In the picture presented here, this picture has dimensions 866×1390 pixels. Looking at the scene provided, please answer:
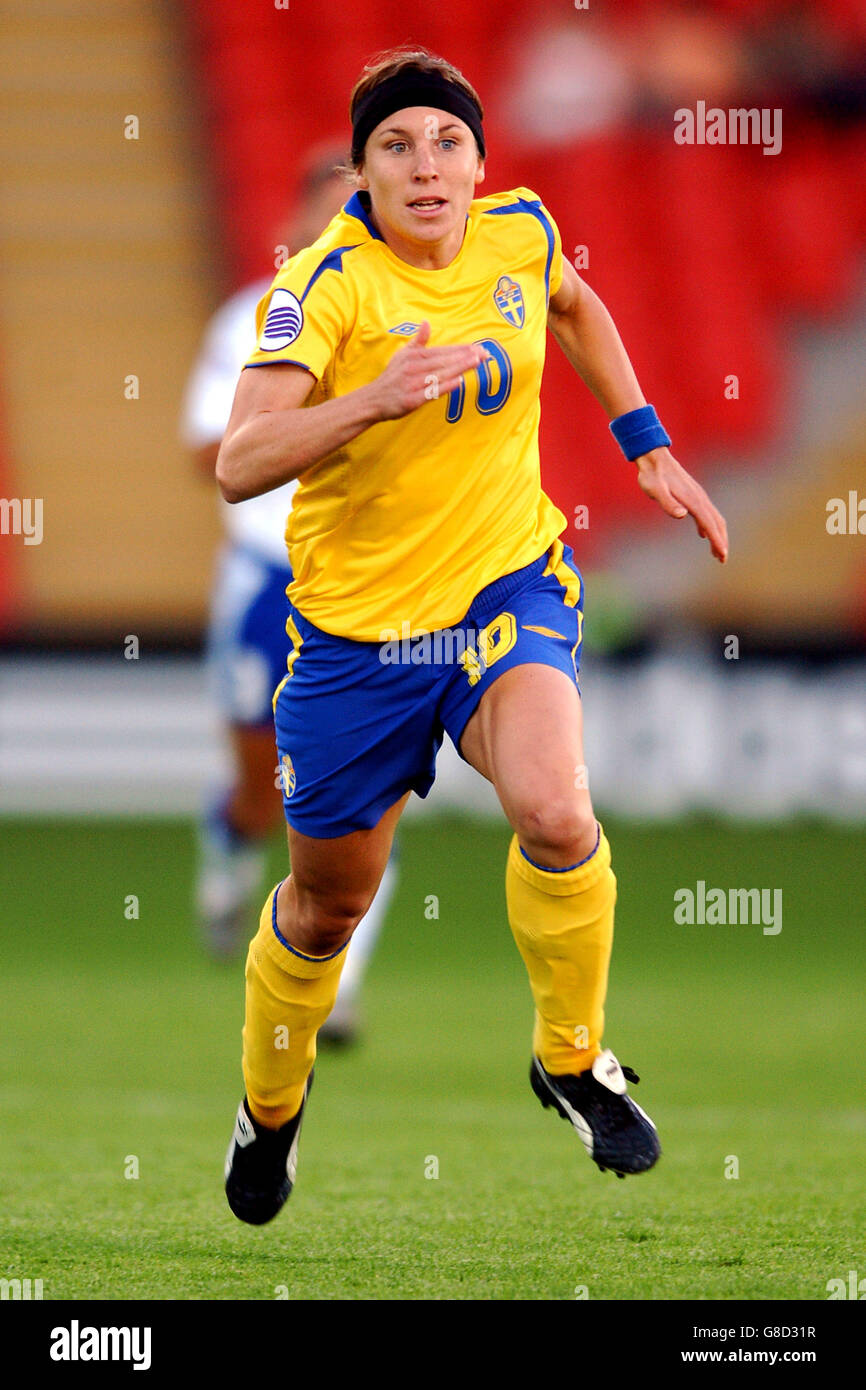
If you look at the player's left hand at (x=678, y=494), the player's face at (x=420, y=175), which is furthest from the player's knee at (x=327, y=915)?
the player's face at (x=420, y=175)

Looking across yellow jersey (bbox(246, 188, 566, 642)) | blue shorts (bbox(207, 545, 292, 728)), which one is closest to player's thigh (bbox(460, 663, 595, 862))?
yellow jersey (bbox(246, 188, 566, 642))

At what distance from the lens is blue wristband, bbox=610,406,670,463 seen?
396 centimetres

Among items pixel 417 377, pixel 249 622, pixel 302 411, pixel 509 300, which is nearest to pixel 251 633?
pixel 249 622

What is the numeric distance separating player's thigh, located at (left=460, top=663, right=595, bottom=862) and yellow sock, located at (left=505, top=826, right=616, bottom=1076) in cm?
8

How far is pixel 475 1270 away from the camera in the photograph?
3.50m

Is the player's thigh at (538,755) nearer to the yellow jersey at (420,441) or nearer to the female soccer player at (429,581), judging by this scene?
the female soccer player at (429,581)

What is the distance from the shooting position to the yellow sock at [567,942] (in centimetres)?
355

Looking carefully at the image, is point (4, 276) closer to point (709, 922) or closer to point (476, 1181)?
point (709, 922)

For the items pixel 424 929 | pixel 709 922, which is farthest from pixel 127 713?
pixel 709 922

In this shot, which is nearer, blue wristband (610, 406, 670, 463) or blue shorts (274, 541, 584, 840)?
blue shorts (274, 541, 584, 840)

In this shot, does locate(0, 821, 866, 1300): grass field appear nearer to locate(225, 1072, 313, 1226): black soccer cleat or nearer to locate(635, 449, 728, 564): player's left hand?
locate(225, 1072, 313, 1226): black soccer cleat

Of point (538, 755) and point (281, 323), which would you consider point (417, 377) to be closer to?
point (281, 323)

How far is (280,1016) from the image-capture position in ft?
12.7

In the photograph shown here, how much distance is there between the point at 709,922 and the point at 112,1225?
253 inches
